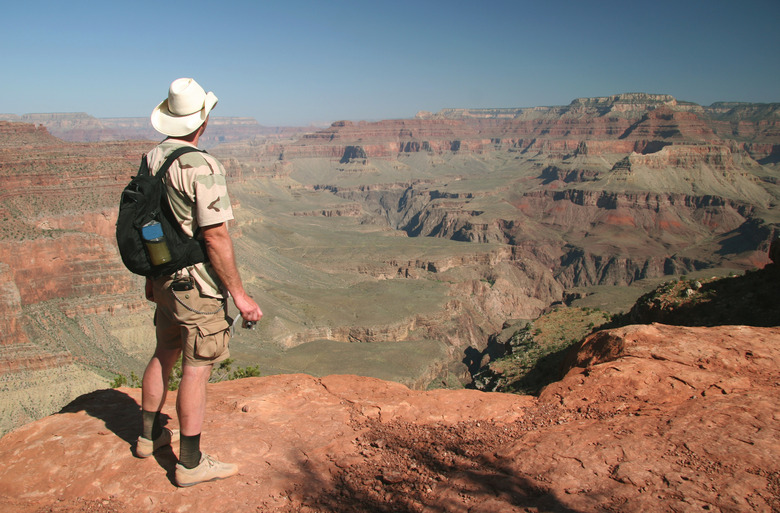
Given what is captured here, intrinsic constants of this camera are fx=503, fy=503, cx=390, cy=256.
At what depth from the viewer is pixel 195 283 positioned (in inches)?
195

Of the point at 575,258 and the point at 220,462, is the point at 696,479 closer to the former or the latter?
the point at 220,462

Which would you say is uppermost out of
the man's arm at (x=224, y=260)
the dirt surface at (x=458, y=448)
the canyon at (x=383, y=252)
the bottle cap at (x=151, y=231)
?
the bottle cap at (x=151, y=231)

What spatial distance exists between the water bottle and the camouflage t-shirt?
0.23 metres

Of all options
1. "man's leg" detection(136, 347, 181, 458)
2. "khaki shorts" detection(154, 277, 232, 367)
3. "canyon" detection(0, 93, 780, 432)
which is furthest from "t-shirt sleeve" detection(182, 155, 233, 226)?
"canyon" detection(0, 93, 780, 432)

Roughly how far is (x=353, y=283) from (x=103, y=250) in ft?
105

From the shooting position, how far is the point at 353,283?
63562 millimetres

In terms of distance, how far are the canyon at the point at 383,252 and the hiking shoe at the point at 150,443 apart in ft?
73.9

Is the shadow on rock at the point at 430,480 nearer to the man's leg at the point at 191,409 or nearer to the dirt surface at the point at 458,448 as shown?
the dirt surface at the point at 458,448

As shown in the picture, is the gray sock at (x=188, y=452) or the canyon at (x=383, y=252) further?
the canyon at (x=383, y=252)

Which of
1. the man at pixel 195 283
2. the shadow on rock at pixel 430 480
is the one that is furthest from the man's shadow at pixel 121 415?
the shadow on rock at pixel 430 480

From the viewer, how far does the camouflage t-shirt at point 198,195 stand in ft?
15.7

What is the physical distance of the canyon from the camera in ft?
107

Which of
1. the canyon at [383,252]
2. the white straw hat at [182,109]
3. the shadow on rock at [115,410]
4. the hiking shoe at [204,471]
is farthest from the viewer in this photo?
the canyon at [383,252]

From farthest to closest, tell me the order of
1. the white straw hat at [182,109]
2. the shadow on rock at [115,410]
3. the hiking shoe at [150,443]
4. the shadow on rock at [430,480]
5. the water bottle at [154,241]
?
the shadow on rock at [115,410]
the hiking shoe at [150,443]
the white straw hat at [182,109]
the water bottle at [154,241]
the shadow on rock at [430,480]
